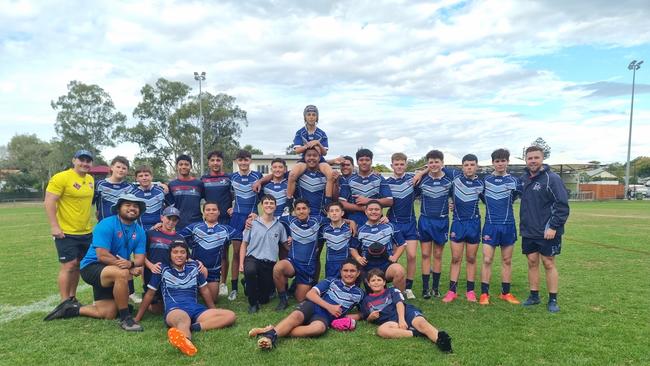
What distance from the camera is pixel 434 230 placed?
5.84 meters

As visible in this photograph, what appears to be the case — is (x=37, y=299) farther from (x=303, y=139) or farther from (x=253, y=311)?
(x=303, y=139)

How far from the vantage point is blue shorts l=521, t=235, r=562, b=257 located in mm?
5270

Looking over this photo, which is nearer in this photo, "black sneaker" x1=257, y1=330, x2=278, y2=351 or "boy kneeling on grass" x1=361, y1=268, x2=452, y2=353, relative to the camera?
"black sneaker" x1=257, y1=330, x2=278, y2=351

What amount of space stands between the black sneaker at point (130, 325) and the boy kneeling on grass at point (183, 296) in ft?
0.65

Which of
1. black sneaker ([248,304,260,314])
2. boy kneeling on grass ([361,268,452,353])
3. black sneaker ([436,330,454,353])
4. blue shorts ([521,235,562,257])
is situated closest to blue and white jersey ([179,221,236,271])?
black sneaker ([248,304,260,314])

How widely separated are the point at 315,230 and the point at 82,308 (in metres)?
2.96

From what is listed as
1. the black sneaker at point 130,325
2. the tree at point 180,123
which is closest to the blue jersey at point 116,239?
the black sneaker at point 130,325

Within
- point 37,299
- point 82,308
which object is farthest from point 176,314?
point 37,299

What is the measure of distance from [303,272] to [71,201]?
3108 mm

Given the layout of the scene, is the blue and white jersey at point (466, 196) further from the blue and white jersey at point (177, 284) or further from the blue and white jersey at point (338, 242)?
the blue and white jersey at point (177, 284)

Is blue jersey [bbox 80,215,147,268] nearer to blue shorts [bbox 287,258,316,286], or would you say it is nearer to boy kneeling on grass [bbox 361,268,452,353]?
blue shorts [bbox 287,258,316,286]

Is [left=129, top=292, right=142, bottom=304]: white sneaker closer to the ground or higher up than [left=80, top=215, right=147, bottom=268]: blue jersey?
closer to the ground

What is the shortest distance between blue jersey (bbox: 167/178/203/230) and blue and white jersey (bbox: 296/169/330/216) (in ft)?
4.92

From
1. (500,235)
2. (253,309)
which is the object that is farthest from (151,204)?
(500,235)
